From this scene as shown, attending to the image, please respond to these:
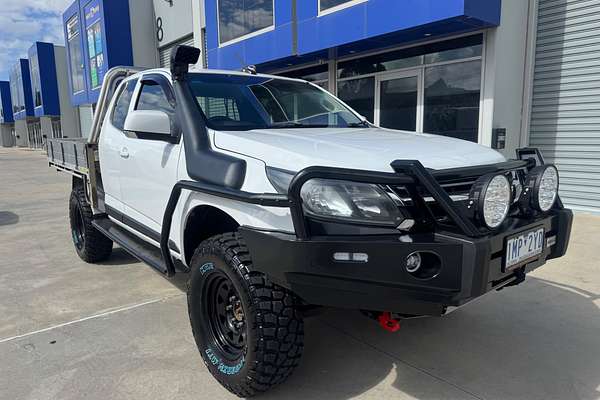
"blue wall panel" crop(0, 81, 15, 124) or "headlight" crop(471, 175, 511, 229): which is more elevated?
"blue wall panel" crop(0, 81, 15, 124)

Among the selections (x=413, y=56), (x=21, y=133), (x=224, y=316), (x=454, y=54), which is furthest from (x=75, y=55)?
(x=21, y=133)

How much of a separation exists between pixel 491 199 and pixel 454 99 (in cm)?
621

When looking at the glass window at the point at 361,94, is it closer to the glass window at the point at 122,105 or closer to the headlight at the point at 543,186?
the glass window at the point at 122,105

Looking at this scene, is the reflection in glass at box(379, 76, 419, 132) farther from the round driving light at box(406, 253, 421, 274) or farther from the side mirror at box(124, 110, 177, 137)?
the round driving light at box(406, 253, 421, 274)

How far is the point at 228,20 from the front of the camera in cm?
1229

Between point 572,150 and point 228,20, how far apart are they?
30.1ft

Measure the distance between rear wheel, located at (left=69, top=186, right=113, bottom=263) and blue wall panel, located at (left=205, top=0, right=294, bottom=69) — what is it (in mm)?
4312

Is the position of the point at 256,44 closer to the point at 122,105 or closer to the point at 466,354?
the point at 122,105

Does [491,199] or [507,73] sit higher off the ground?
[507,73]

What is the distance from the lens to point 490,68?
23.1ft

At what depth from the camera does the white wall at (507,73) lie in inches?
276

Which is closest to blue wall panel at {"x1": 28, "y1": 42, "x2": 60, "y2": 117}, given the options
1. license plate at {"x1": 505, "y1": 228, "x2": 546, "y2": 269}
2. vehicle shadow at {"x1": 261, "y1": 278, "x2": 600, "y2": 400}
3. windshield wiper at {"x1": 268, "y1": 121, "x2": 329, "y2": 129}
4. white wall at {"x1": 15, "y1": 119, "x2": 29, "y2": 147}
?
white wall at {"x1": 15, "y1": 119, "x2": 29, "y2": 147}

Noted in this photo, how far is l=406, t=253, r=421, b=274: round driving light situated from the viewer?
1956 millimetres

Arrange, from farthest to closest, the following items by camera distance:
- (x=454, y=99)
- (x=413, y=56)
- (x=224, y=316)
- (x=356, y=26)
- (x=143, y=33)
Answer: (x=143, y=33) → (x=413, y=56) → (x=356, y=26) → (x=454, y=99) → (x=224, y=316)
